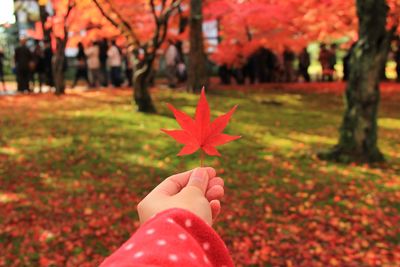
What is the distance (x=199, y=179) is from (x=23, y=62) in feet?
57.7

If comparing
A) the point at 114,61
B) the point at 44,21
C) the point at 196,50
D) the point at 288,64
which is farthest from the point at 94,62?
the point at 288,64

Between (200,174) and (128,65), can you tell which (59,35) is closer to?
(128,65)

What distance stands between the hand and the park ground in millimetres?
3964

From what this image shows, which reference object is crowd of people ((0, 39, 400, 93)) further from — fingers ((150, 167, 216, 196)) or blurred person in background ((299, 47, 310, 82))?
fingers ((150, 167, 216, 196))

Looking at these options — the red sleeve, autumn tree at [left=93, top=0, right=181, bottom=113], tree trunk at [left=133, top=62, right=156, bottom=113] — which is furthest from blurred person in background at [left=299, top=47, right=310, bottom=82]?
the red sleeve

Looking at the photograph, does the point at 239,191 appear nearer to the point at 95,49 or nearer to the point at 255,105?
the point at 255,105

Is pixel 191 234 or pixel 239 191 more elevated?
pixel 191 234

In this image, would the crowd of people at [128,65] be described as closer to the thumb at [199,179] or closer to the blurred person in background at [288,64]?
the blurred person in background at [288,64]

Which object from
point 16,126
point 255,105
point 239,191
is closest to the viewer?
point 239,191

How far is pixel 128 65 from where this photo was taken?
2012cm

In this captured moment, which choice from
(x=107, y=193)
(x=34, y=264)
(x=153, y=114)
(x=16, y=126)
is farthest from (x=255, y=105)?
(x=34, y=264)

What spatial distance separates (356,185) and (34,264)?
475cm

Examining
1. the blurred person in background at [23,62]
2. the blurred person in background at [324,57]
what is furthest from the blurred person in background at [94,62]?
the blurred person in background at [324,57]

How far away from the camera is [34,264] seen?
495 cm
